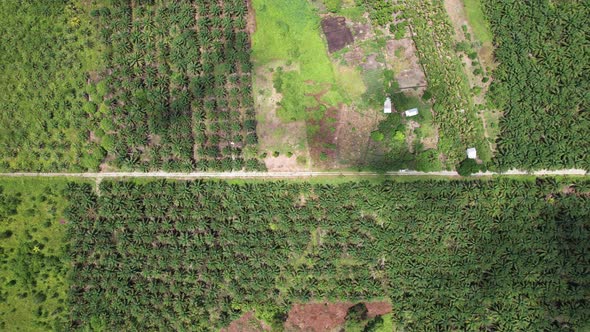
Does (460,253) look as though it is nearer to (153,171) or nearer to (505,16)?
(505,16)

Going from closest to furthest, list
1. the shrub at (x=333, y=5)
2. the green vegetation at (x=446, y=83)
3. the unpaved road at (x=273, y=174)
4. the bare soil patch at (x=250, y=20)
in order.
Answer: the unpaved road at (x=273, y=174)
the green vegetation at (x=446, y=83)
the shrub at (x=333, y=5)
the bare soil patch at (x=250, y=20)

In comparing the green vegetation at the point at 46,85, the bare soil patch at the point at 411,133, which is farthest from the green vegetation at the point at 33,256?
the bare soil patch at the point at 411,133

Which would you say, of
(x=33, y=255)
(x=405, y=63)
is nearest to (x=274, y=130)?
(x=405, y=63)

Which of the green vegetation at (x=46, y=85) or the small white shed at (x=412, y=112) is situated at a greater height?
the green vegetation at (x=46, y=85)

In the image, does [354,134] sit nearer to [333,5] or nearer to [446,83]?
[446,83]

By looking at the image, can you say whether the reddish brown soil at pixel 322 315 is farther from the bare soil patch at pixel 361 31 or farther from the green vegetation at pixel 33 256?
the bare soil patch at pixel 361 31

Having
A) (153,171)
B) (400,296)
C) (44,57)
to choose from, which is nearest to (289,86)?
(153,171)

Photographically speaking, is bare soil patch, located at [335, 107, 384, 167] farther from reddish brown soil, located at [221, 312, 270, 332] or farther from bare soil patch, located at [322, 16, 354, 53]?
reddish brown soil, located at [221, 312, 270, 332]
